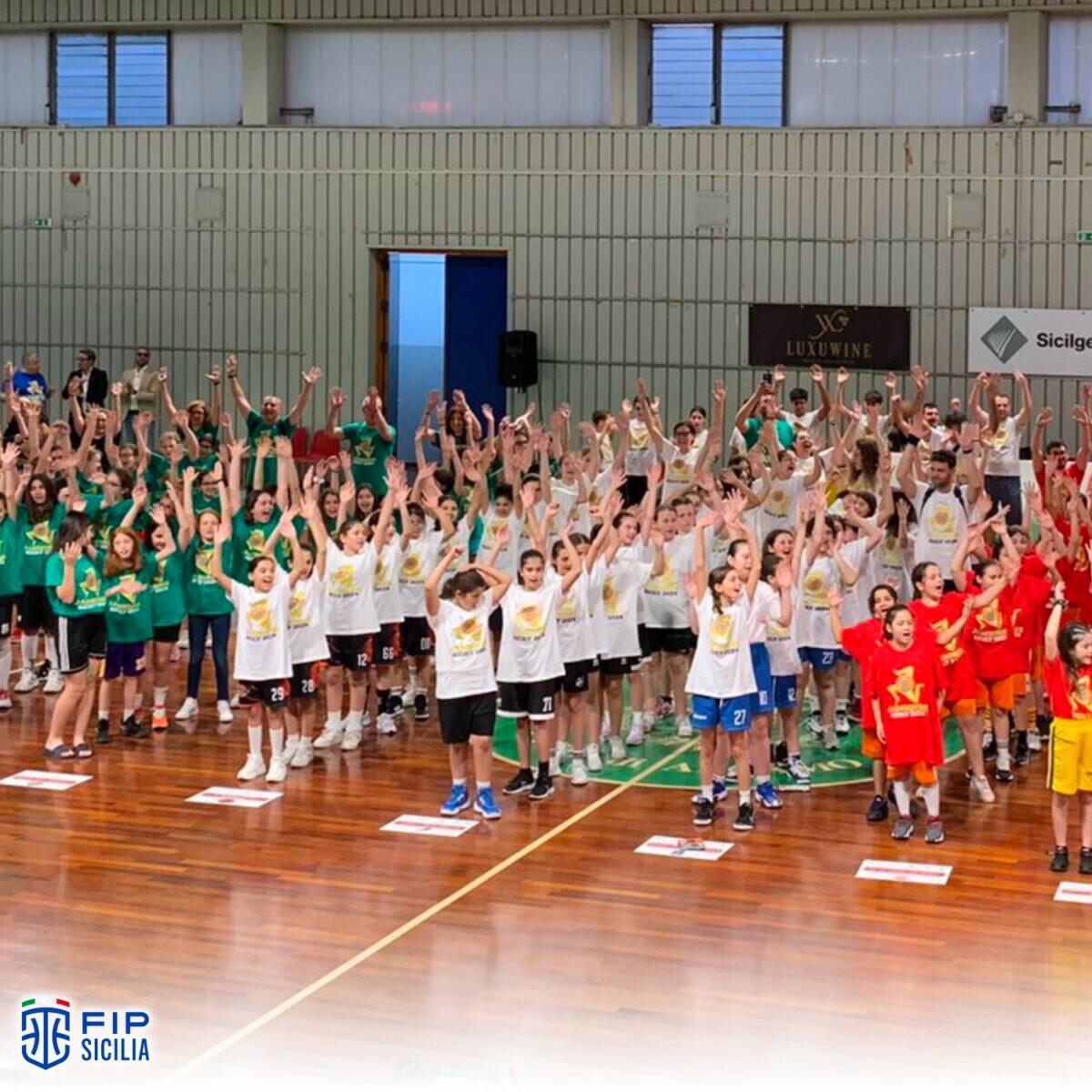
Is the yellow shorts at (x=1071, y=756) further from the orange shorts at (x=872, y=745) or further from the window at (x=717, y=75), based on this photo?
the window at (x=717, y=75)

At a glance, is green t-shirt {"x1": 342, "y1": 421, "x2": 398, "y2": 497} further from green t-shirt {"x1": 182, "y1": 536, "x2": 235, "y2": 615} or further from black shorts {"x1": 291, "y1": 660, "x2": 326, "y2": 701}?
black shorts {"x1": 291, "y1": 660, "x2": 326, "y2": 701}

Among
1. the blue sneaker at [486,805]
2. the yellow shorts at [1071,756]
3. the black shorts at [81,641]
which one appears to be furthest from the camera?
the black shorts at [81,641]

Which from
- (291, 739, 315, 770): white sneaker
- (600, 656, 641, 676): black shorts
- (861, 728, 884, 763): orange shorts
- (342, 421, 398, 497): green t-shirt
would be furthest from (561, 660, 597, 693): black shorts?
(342, 421, 398, 497): green t-shirt

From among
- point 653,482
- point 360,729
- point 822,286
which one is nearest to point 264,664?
point 360,729

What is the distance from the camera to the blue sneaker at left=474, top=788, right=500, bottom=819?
1124 centimetres

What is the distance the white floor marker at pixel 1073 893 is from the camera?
32.2 feet

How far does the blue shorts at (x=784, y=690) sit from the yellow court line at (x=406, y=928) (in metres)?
1.02

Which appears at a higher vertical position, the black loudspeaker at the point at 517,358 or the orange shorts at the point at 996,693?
the black loudspeaker at the point at 517,358

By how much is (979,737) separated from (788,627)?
4.41 feet

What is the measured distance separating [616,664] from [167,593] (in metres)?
3.10

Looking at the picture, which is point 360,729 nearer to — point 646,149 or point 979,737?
point 979,737

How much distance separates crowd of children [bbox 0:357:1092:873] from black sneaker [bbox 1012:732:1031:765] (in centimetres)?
2

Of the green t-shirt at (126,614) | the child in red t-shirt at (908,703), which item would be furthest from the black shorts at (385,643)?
the child in red t-shirt at (908,703)

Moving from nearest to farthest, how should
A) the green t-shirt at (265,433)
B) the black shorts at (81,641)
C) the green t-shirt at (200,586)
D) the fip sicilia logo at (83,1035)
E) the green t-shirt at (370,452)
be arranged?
1. the fip sicilia logo at (83,1035)
2. the black shorts at (81,641)
3. the green t-shirt at (200,586)
4. the green t-shirt at (265,433)
5. the green t-shirt at (370,452)
